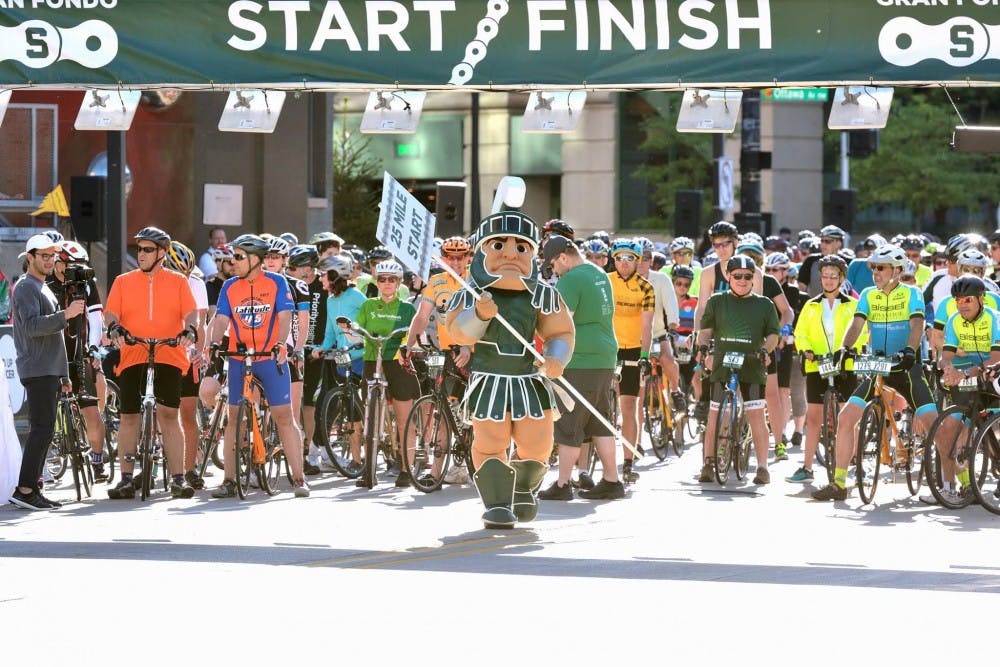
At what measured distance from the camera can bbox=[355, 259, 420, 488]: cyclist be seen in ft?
53.5

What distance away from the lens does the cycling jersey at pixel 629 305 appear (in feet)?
55.5

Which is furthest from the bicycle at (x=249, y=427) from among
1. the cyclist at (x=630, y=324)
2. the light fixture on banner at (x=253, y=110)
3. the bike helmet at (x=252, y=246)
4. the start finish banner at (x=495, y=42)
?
the cyclist at (x=630, y=324)

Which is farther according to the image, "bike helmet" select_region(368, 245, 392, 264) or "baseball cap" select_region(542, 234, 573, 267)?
"bike helmet" select_region(368, 245, 392, 264)

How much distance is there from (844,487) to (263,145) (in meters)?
19.2

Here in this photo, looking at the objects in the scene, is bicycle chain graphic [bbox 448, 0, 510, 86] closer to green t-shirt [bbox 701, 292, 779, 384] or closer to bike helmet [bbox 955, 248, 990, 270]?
green t-shirt [bbox 701, 292, 779, 384]

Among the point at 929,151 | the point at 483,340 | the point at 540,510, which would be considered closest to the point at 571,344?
the point at 483,340

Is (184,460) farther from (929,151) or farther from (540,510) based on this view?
(929,151)

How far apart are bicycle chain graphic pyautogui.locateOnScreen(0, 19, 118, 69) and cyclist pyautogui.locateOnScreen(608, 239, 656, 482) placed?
4.63 metres

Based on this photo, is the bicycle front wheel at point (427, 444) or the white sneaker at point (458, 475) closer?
the bicycle front wheel at point (427, 444)

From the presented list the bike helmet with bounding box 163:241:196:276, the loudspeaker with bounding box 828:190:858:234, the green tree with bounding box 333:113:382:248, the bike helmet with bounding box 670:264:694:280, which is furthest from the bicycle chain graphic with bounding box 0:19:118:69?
the green tree with bounding box 333:113:382:248

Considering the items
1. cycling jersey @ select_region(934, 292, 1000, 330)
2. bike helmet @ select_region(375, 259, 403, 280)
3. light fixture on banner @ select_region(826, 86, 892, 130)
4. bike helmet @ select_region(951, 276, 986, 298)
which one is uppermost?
light fixture on banner @ select_region(826, 86, 892, 130)

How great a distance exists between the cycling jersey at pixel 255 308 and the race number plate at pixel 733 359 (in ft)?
11.9

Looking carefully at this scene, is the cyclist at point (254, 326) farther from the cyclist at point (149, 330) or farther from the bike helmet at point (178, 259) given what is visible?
A: the bike helmet at point (178, 259)

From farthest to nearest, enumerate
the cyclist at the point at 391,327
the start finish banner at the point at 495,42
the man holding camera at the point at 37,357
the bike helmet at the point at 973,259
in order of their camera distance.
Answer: the cyclist at the point at 391,327
the bike helmet at the point at 973,259
the start finish banner at the point at 495,42
the man holding camera at the point at 37,357
